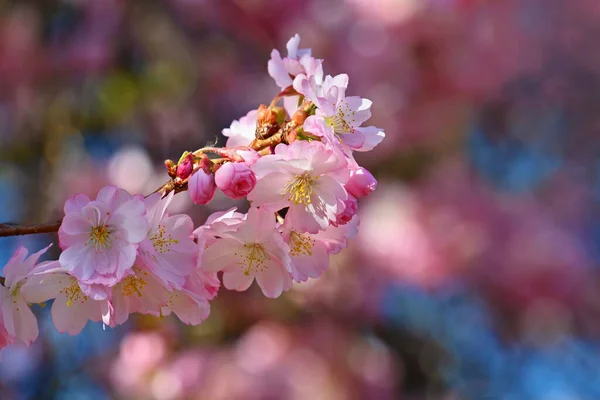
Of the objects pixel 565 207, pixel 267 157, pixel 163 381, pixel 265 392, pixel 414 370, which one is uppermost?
pixel 565 207

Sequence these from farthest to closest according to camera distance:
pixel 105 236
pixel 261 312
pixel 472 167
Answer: pixel 472 167 < pixel 261 312 < pixel 105 236

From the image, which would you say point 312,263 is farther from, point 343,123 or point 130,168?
point 130,168

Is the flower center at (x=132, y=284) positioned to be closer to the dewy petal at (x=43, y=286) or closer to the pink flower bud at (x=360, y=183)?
the dewy petal at (x=43, y=286)

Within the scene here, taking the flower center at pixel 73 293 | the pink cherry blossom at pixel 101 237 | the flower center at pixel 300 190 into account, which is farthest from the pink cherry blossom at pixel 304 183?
the flower center at pixel 73 293

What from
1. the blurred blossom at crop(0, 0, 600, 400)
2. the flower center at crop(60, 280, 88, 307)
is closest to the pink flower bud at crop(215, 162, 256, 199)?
the flower center at crop(60, 280, 88, 307)

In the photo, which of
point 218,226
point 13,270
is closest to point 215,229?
point 218,226

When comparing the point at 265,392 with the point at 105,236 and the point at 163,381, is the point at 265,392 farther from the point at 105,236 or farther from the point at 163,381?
the point at 105,236

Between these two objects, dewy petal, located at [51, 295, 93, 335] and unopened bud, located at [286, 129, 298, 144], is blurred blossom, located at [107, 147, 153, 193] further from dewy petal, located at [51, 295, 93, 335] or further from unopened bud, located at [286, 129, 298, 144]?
unopened bud, located at [286, 129, 298, 144]

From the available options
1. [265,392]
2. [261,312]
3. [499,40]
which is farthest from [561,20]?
[265,392]
